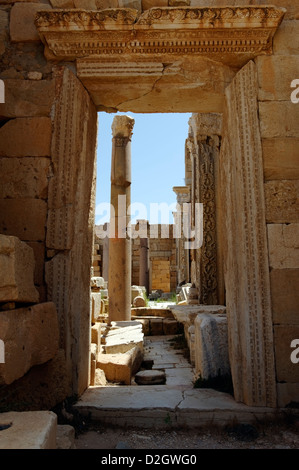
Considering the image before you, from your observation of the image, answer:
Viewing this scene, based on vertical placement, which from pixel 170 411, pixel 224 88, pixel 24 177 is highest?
pixel 224 88

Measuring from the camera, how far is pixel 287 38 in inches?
135

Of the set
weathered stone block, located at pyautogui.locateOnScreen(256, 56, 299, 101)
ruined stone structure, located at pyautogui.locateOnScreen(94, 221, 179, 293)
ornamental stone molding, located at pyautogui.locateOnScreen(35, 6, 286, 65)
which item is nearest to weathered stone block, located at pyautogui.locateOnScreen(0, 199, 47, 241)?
ornamental stone molding, located at pyautogui.locateOnScreen(35, 6, 286, 65)

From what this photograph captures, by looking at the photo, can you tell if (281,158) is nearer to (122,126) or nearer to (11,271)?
(11,271)

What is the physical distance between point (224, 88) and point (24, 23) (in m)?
2.12

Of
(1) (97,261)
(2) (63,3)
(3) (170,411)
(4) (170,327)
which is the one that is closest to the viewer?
(3) (170,411)

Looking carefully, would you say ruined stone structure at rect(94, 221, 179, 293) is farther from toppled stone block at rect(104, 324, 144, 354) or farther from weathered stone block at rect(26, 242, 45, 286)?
weathered stone block at rect(26, 242, 45, 286)

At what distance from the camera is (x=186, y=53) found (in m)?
3.45

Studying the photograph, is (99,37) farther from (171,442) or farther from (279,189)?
(171,442)

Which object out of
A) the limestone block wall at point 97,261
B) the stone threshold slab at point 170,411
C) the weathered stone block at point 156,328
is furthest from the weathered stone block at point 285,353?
the limestone block wall at point 97,261

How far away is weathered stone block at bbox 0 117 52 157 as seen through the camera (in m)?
3.38

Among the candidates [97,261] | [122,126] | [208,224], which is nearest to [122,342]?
[208,224]

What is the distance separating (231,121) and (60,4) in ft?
6.78

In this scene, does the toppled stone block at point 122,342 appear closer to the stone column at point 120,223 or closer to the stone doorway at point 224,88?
the stone column at point 120,223
